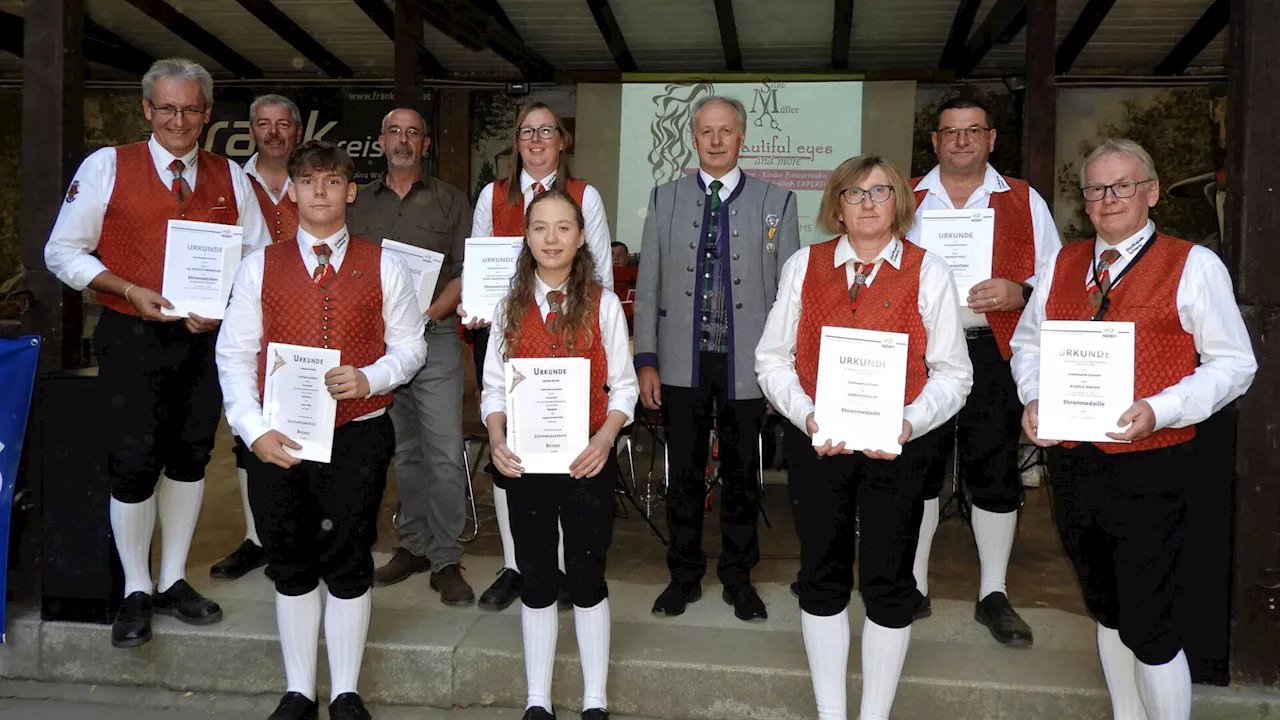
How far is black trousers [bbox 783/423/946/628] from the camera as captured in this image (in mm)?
2441

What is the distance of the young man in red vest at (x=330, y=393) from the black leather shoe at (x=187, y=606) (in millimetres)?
636

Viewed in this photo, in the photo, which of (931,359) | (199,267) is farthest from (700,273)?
(199,267)

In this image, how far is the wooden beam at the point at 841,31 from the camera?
23.3ft

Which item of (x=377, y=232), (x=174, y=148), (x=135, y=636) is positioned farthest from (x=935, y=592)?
(x=174, y=148)

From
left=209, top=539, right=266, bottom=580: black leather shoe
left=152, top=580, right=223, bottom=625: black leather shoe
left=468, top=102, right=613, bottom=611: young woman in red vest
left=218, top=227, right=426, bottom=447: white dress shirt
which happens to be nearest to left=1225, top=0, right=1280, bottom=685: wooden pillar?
left=468, top=102, right=613, bottom=611: young woman in red vest

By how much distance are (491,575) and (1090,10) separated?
6357 millimetres

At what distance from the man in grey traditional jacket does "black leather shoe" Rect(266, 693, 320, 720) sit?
121 cm

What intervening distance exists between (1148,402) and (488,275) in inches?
79.7

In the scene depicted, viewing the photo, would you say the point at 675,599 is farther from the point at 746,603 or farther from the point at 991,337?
the point at 991,337

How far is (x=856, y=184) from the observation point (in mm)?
2434

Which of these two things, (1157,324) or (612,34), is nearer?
(1157,324)

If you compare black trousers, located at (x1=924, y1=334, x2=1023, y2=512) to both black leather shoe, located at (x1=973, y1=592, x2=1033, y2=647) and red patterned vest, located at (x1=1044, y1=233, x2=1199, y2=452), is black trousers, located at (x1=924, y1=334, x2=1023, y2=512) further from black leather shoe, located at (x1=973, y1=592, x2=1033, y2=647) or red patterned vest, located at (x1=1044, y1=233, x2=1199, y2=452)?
red patterned vest, located at (x1=1044, y1=233, x2=1199, y2=452)

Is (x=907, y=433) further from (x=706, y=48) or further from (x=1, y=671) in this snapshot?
(x=706, y=48)

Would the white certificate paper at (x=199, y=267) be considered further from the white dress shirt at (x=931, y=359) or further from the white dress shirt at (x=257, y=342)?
the white dress shirt at (x=931, y=359)
